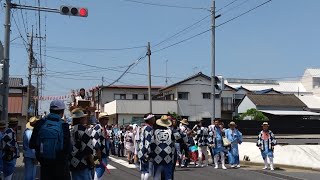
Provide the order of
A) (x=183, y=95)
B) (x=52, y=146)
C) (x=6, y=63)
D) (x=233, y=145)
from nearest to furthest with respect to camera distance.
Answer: (x=52, y=146) → (x=6, y=63) → (x=233, y=145) → (x=183, y=95)

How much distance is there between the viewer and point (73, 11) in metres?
14.4

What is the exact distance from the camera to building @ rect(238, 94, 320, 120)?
61344 millimetres

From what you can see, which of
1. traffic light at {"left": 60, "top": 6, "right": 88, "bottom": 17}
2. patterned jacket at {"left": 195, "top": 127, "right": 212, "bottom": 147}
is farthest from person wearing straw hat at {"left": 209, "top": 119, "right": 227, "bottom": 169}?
traffic light at {"left": 60, "top": 6, "right": 88, "bottom": 17}

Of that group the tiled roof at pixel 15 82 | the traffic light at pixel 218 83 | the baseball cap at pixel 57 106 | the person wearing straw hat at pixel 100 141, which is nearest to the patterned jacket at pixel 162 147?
the person wearing straw hat at pixel 100 141

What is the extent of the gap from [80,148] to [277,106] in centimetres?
5836

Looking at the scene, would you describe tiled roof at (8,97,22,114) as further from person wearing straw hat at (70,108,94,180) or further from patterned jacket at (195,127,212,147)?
person wearing straw hat at (70,108,94,180)

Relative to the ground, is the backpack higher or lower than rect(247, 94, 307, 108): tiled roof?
lower

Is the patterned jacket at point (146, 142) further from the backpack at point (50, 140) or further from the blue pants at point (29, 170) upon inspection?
the backpack at point (50, 140)

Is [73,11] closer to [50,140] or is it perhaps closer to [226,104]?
[50,140]

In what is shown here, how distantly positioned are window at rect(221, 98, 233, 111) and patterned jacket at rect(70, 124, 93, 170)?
5532cm

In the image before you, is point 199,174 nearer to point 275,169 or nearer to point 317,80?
point 275,169

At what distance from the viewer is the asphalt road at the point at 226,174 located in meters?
14.1

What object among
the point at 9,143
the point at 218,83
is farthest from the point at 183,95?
the point at 9,143

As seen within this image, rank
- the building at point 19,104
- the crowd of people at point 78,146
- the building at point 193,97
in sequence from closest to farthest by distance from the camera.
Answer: the crowd of people at point 78,146 → the building at point 19,104 → the building at point 193,97
